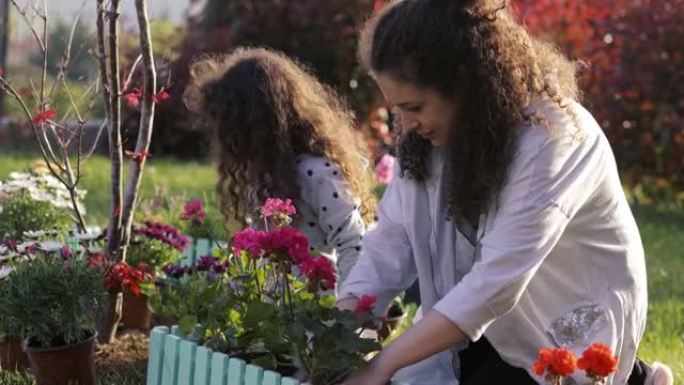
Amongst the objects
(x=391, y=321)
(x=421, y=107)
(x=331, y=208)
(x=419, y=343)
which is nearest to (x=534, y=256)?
(x=419, y=343)

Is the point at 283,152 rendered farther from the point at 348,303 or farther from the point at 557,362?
the point at 557,362

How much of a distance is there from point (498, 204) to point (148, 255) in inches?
77.4

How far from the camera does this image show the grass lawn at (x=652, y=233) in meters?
4.21

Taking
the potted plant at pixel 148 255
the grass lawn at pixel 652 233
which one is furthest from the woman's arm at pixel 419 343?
the potted plant at pixel 148 255

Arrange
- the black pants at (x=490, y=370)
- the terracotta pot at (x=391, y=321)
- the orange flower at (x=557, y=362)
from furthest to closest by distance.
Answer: the terracotta pot at (x=391, y=321), the black pants at (x=490, y=370), the orange flower at (x=557, y=362)

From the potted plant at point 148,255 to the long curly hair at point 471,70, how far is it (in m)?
1.71

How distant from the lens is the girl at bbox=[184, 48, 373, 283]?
3611 mm

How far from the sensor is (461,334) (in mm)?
2498

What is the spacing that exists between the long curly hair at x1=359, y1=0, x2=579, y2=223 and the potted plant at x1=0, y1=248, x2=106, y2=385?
121 cm

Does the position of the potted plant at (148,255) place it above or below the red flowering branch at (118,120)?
below

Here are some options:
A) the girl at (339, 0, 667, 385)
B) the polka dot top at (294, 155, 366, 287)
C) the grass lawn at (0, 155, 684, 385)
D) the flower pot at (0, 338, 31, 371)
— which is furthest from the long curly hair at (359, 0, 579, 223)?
the flower pot at (0, 338, 31, 371)

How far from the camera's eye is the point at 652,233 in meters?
6.96

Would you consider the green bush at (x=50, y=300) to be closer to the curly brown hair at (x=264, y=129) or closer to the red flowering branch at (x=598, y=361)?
the curly brown hair at (x=264, y=129)

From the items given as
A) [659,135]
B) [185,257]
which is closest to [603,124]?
[659,135]
